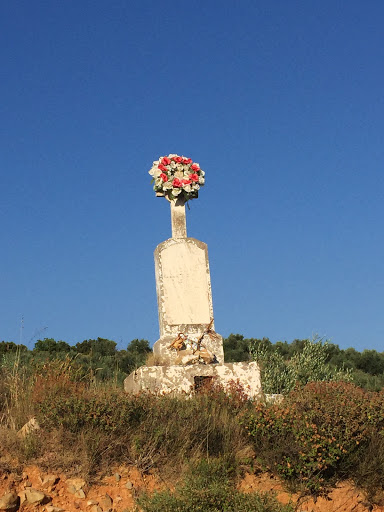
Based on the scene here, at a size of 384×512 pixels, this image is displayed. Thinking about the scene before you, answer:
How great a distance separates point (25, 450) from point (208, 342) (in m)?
5.52

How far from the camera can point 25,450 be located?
765 centimetres

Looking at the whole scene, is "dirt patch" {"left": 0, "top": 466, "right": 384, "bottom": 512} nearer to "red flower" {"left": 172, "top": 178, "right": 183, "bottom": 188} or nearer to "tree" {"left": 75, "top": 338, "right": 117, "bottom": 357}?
"red flower" {"left": 172, "top": 178, "right": 183, "bottom": 188}

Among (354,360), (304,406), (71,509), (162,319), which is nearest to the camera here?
(71,509)

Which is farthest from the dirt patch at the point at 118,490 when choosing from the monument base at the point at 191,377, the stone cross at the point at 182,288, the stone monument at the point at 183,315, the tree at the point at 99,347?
the tree at the point at 99,347

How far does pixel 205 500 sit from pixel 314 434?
2129 mm

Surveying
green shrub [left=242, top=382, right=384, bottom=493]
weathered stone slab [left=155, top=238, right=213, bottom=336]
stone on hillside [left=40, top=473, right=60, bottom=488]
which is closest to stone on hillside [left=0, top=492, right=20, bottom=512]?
stone on hillside [left=40, top=473, right=60, bottom=488]

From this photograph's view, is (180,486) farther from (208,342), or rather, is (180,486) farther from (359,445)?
(208,342)

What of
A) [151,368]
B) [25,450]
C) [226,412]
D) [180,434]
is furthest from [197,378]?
[25,450]

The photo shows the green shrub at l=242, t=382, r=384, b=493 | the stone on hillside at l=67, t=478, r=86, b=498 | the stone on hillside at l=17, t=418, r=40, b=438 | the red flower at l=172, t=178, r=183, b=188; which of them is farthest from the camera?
the red flower at l=172, t=178, r=183, b=188

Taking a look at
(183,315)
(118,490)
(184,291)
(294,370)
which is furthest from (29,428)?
(294,370)

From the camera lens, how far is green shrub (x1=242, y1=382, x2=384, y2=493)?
7.82m

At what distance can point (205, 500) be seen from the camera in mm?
6465

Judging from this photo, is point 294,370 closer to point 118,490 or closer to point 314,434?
point 314,434

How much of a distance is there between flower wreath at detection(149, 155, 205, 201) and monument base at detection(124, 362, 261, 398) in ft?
12.7
